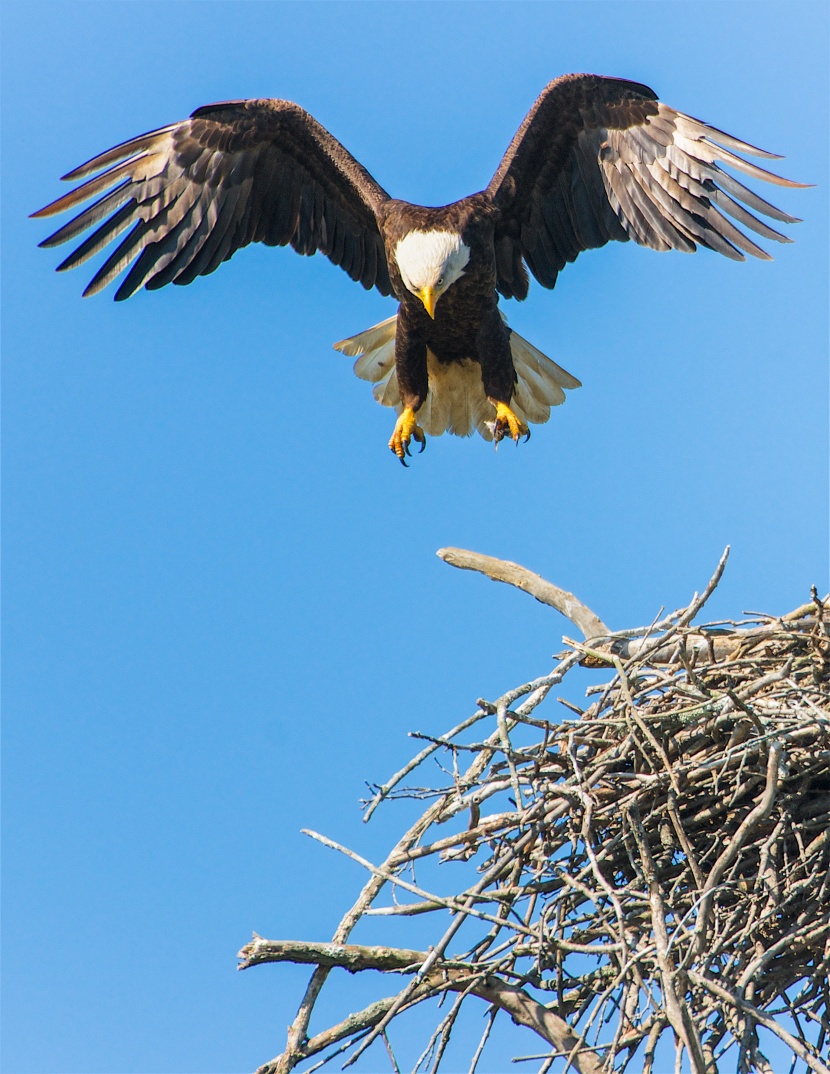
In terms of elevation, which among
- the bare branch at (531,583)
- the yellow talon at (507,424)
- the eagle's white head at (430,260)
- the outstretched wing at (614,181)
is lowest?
the bare branch at (531,583)

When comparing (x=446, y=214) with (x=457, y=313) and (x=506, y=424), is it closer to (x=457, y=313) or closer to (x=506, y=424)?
(x=457, y=313)

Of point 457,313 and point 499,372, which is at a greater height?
point 457,313

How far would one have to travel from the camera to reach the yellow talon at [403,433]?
24.4 feet

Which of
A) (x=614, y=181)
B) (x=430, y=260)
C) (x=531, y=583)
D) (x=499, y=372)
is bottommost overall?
(x=531, y=583)

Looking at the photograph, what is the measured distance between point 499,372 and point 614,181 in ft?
3.83

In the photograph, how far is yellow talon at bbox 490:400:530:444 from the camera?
7.43 metres

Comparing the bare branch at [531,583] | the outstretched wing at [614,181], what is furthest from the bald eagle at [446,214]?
the bare branch at [531,583]

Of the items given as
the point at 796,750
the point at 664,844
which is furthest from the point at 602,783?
the point at 796,750

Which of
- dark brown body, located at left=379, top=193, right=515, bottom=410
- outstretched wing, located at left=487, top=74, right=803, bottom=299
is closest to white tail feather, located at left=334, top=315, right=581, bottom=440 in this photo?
dark brown body, located at left=379, top=193, right=515, bottom=410

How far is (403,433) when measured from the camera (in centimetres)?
746

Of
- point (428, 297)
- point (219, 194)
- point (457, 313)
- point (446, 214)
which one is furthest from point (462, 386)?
point (219, 194)

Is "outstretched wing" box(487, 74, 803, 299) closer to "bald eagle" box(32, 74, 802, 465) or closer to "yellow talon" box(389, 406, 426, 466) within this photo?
"bald eagle" box(32, 74, 802, 465)

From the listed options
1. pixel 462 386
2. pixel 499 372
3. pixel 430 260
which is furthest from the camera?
pixel 462 386

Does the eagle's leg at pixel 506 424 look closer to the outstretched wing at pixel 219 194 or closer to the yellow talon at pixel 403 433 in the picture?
the yellow talon at pixel 403 433
